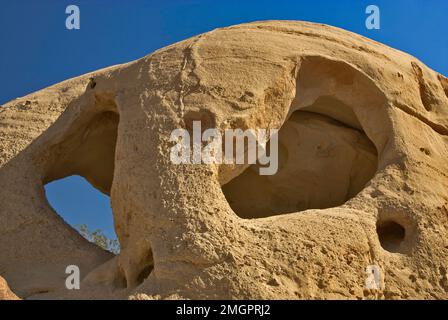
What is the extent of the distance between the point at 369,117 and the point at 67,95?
3.77 m

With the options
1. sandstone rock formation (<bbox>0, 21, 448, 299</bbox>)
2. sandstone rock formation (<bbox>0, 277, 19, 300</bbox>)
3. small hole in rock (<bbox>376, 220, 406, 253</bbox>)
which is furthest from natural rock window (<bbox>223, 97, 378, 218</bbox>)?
sandstone rock formation (<bbox>0, 277, 19, 300</bbox>)

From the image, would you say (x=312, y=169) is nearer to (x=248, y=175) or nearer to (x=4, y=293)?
(x=248, y=175)

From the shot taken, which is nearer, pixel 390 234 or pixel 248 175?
pixel 390 234

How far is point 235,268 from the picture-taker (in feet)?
17.8

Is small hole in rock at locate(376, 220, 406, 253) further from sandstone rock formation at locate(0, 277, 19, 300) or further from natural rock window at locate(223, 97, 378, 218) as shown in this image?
sandstone rock formation at locate(0, 277, 19, 300)

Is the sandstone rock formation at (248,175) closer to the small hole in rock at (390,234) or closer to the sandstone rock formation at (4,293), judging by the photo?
the small hole in rock at (390,234)

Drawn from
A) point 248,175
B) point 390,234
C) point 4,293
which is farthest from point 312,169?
point 4,293

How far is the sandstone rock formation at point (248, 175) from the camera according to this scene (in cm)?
562

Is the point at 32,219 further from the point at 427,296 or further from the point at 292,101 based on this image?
the point at 427,296

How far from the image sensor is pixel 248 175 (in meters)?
8.63

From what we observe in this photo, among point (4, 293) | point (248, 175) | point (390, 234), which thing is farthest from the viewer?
point (248, 175)

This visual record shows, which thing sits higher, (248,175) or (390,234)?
(248,175)

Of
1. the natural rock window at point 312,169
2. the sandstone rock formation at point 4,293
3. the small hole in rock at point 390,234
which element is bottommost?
the sandstone rock formation at point 4,293

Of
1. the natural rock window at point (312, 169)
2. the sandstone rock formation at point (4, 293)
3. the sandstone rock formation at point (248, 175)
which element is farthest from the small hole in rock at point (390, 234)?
the sandstone rock formation at point (4, 293)
